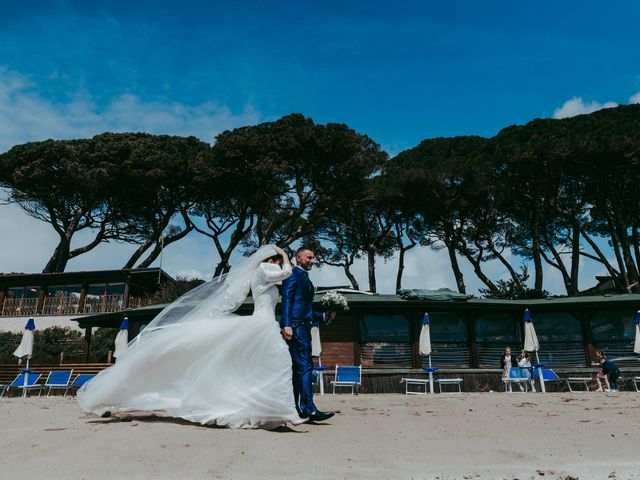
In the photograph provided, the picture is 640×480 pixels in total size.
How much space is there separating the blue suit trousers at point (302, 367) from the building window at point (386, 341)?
1261cm

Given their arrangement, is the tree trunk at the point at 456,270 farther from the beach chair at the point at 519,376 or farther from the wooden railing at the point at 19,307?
the wooden railing at the point at 19,307

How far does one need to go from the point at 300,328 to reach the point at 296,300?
1.02ft

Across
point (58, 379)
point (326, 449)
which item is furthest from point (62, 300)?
point (326, 449)

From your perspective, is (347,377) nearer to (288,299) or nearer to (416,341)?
(416,341)

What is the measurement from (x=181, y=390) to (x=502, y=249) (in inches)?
1209

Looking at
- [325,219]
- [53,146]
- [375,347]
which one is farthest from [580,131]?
[53,146]

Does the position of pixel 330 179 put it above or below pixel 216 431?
above

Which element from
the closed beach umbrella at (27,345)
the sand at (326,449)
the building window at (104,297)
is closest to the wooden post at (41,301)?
the building window at (104,297)

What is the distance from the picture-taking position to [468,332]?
1881cm

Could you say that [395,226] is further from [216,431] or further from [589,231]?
[216,431]

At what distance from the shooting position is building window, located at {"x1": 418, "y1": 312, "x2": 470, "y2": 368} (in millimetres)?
18266

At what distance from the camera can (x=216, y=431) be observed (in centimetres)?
453

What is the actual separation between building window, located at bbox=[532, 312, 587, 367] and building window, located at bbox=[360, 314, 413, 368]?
5314 mm

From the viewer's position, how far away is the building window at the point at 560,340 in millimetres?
19031
